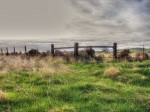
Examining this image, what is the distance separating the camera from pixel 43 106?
8016 millimetres

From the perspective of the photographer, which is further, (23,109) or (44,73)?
(44,73)

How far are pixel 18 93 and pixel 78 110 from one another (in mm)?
2881

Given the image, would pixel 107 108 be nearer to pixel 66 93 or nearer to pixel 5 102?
pixel 66 93

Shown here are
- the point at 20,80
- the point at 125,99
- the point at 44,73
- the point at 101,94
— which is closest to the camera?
the point at 125,99

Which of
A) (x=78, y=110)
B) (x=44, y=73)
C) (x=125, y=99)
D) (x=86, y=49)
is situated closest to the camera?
(x=78, y=110)

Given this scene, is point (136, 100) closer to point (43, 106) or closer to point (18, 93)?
point (43, 106)

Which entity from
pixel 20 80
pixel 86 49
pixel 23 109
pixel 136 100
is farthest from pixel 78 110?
pixel 86 49

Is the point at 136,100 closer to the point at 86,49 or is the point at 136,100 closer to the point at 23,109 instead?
the point at 23,109

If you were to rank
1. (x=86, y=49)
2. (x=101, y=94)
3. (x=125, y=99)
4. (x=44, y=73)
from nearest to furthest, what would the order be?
(x=125, y=99), (x=101, y=94), (x=44, y=73), (x=86, y=49)

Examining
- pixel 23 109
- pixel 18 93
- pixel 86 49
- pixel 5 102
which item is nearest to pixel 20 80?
pixel 18 93

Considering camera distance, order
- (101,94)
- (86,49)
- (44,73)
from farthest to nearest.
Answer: (86,49) < (44,73) < (101,94)

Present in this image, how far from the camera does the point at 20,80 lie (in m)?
13.4

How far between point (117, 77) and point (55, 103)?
5.96m

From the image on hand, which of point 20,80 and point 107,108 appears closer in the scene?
point 107,108
